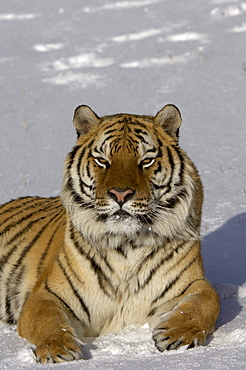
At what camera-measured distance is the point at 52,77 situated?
34.8 feet

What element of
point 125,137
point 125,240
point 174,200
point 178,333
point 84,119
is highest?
point 84,119

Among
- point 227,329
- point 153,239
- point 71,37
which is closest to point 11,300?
point 153,239

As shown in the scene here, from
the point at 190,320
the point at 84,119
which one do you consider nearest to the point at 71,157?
the point at 84,119

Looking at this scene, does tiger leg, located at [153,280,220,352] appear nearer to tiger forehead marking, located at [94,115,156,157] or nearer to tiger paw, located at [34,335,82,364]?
tiger paw, located at [34,335,82,364]

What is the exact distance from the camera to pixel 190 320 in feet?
10.4

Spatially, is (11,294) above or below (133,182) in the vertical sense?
below

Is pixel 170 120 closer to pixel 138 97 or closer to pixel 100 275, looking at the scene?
pixel 100 275

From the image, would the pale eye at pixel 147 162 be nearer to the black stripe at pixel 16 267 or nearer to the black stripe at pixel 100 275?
the black stripe at pixel 100 275

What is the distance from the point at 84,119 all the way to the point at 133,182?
2.32ft

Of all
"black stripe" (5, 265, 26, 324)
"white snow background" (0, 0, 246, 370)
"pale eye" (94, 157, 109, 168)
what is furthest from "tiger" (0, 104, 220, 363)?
"black stripe" (5, 265, 26, 324)

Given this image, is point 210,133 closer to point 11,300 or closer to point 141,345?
point 11,300

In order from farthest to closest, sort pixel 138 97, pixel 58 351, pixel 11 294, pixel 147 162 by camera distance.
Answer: pixel 138 97 < pixel 11 294 < pixel 147 162 < pixel 58 351

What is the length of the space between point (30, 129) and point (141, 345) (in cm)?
587

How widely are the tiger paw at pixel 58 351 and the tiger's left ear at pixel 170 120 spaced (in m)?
1.31
